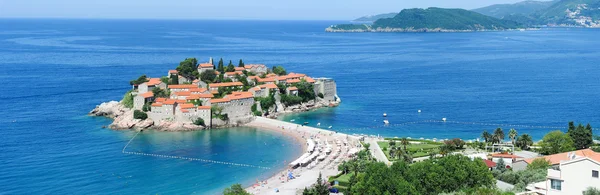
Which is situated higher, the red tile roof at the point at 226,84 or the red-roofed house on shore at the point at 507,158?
the red tile roof at the point at 226,84

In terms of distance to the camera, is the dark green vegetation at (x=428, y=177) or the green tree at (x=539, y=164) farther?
the green tree at (x=539, y=164)

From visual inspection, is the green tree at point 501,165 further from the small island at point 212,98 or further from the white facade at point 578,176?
the small island at point 212,98

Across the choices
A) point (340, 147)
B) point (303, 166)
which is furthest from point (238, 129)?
point (303, 166)

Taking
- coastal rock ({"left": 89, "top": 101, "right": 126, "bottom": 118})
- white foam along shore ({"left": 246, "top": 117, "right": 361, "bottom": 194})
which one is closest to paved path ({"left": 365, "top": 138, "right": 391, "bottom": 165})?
white foam along shore ({"left": 246, "top": 117, "right": 361, "bottom": 194})

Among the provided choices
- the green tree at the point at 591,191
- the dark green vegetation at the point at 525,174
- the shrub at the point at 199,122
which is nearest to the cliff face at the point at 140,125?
the shrub at the point at 199,122

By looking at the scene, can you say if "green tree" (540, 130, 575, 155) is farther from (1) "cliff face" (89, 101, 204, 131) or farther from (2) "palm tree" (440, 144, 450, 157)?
(1) "cliff face" (89, 101, 204, 131)

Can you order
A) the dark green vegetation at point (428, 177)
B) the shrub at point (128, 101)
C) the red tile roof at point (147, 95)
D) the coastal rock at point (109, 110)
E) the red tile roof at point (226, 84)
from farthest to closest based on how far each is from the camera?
1. the red tile roof at point (226, 84)
2. the coastal rock at point (109, 110)
3. the shrub at point (128, 101)
4. the red tile roof at point (147, 95)
5. the dark green vegetation at point (428, 177)
